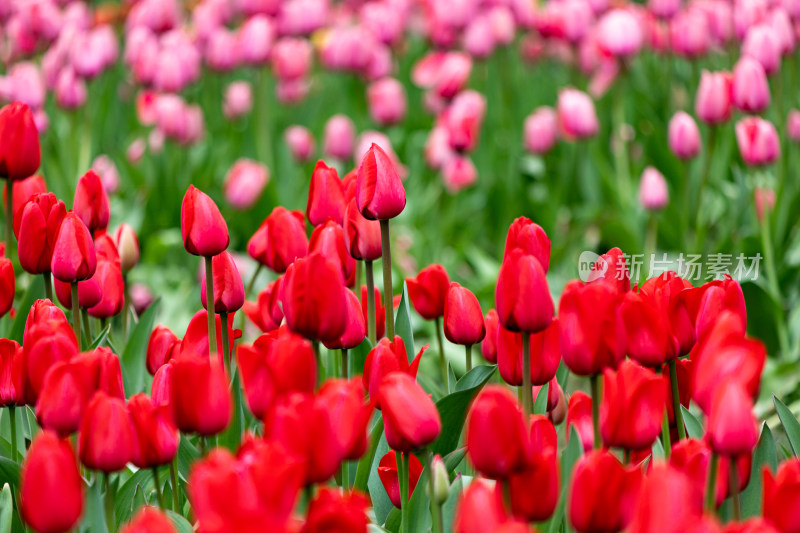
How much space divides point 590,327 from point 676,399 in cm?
30

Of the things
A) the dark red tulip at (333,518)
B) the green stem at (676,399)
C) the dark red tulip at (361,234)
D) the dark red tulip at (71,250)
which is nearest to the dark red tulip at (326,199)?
the dark red tulip at (361,234)

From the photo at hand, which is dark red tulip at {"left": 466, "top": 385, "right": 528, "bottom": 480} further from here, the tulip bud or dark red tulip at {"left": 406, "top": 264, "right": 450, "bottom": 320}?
the tulip bud

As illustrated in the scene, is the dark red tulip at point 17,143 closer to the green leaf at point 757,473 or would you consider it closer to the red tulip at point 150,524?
the red tulip at point 150,524

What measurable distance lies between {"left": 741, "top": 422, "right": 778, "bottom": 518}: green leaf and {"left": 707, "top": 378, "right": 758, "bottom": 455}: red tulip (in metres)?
0.37

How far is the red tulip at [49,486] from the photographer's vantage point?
922 millimetres

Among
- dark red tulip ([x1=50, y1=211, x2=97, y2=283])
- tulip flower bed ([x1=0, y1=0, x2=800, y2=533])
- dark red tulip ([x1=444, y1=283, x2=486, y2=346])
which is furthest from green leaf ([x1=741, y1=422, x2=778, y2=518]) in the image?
dark red tulip ([x1=50, y1=211, x2=97, y2=283])

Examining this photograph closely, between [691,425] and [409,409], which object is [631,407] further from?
[691,425]

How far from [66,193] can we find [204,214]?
2721 mm

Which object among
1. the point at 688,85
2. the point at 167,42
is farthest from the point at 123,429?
the point at 688,85

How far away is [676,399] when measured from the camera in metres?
1.45

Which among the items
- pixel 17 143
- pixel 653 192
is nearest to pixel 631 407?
pixel 17 143

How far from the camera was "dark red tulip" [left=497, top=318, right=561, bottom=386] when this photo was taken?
4.70 feet

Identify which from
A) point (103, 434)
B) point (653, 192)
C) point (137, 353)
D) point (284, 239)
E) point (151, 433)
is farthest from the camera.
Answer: point (653, 192)

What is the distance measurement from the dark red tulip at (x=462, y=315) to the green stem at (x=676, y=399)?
302 millimetres
